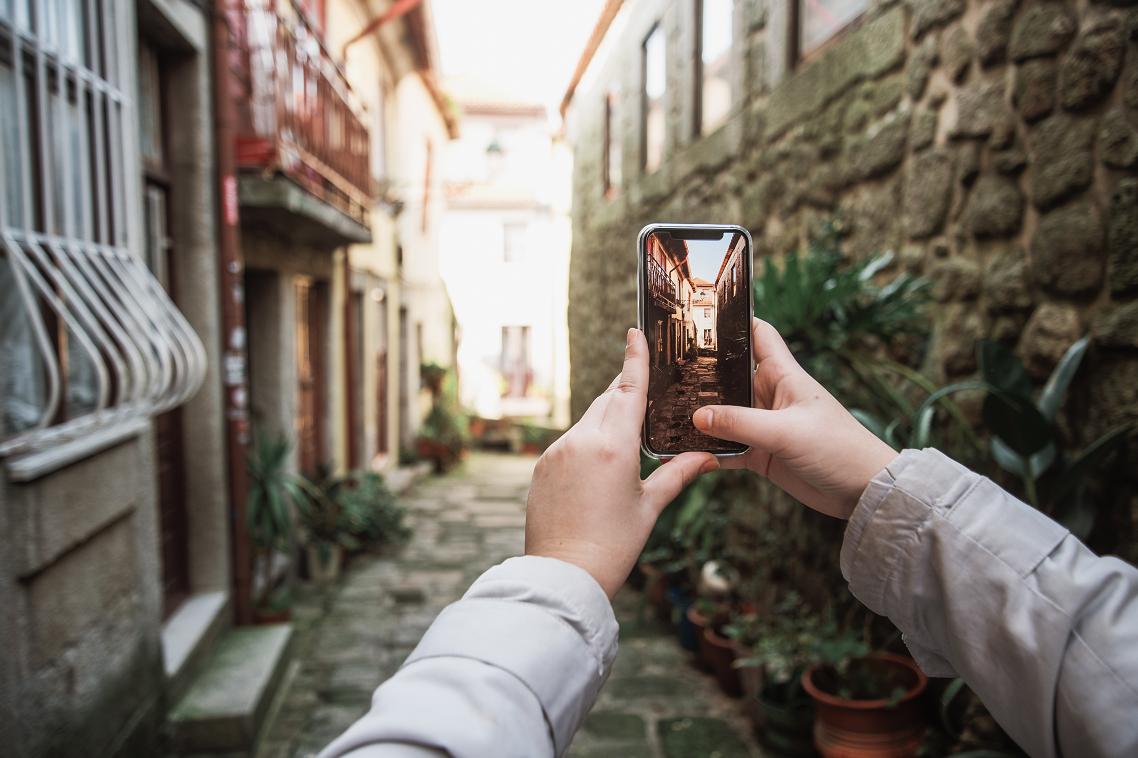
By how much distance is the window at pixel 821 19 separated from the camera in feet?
9.68

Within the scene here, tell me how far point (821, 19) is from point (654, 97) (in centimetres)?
256

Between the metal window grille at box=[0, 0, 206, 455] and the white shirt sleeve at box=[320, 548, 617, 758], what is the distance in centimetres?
163

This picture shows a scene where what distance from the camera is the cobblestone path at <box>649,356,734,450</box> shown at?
0.98 meters

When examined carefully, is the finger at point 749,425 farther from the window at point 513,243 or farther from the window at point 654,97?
the window at point 513,243

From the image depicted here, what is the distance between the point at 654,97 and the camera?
564 centimetres

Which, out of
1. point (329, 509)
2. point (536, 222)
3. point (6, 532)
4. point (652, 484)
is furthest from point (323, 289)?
point (536, 222)

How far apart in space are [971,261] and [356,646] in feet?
11.9

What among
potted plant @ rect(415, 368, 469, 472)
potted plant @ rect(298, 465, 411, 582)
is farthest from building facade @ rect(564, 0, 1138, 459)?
potted plant @ rect(415, 368, 469, 472)

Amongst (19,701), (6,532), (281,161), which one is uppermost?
(281,161)

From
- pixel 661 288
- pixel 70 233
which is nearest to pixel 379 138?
pixel 70 233

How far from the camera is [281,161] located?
13.2 feet

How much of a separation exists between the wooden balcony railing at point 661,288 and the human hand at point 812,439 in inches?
6.1

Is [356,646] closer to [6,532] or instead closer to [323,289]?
[6,532]

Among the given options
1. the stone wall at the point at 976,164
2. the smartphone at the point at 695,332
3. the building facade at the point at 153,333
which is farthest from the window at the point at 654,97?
the smartphone at the point at 695,332
